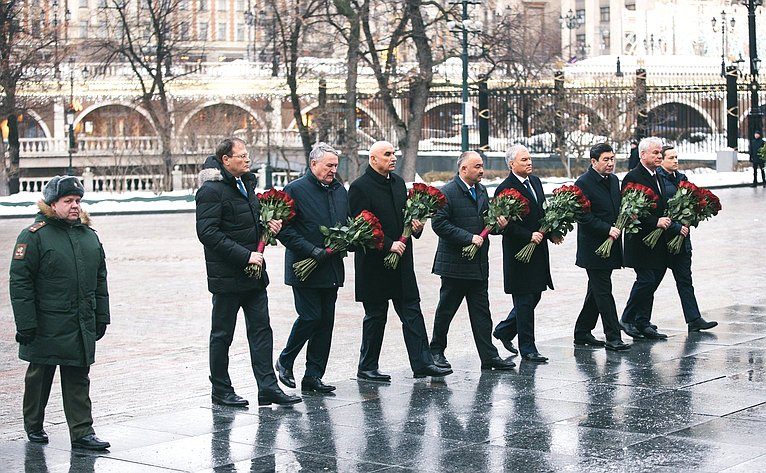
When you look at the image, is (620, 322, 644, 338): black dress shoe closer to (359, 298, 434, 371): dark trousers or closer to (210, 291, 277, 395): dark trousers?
(359, 298, 434, 371): dark trousers

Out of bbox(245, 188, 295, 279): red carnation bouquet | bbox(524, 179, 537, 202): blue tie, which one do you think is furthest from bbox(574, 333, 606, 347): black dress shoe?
bbox(245, 188, 295, 279): red carnation bouquet

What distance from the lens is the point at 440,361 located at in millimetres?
10789

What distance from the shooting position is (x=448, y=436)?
827 centimetres

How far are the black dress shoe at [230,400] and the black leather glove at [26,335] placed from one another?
169 centimetres

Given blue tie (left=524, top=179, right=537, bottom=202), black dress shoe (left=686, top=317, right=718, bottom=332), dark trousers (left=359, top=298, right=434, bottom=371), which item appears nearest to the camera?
dark trousers (left=359, top=298, right=434, bottom=371)

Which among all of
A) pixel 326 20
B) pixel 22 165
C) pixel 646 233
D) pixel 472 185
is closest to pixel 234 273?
pixel 472 185

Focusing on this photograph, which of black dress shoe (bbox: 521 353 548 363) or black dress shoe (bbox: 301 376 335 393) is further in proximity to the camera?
black dress shoe (bbox: 521 353 548 363)

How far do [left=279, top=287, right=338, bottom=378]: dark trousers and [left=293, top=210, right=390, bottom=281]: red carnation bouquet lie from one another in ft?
0.62

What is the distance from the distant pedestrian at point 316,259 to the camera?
9.95 m

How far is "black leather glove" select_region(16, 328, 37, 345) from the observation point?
8086 mm

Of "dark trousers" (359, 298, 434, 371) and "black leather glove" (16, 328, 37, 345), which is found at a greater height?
"black leather glove" (16, 328, 37, 345)

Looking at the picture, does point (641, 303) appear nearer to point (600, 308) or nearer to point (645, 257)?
point (645, 257)

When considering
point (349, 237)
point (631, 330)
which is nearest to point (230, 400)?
point (349, 237)

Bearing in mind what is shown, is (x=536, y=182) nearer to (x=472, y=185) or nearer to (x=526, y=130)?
(x=472, y=185)
